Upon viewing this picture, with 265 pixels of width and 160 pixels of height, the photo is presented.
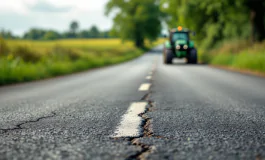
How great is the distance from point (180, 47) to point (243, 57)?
485 cm

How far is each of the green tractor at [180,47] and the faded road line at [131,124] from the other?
15810mm

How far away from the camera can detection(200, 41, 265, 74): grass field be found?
1213 cm

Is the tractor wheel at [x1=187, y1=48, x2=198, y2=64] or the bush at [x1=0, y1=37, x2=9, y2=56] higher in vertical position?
the bush at [x1=0, y1=37, x2=9, y2=56]

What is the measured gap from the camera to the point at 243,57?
47.8 ft

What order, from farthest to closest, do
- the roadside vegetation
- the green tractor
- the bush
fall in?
1. the green tractor
2. the roadside vegetation
3. the bush

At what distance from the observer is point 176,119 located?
285 centimetres

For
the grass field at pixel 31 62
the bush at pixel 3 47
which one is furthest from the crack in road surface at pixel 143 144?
the bush at pixel 3 47

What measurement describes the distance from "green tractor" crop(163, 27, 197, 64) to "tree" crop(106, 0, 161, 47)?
39676mm

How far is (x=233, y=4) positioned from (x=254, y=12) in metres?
1.64

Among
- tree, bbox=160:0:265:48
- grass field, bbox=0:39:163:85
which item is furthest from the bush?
tree, bbox=160:0:265:48

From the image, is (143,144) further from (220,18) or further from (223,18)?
(220,18)

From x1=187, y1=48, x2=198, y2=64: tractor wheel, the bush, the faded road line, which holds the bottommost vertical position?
x1=187, y1=48, x2=198, y2=64: tractor wheel

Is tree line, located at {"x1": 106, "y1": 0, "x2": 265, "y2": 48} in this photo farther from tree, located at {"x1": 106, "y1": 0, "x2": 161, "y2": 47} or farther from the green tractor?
tree, located at {"x1": 106, "y1": 0, "x2": 161, "y2": 47}

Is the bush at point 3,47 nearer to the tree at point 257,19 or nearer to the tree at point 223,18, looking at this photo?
the tree at point 223,18
